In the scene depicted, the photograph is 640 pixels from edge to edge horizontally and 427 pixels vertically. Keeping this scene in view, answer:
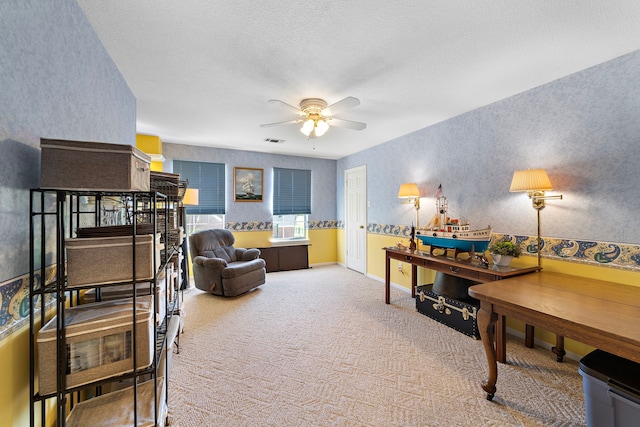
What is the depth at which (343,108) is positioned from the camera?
8.14ft

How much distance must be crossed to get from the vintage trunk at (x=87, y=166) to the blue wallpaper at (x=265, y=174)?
13.0 ft

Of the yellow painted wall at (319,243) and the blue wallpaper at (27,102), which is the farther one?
the yellow painted wall at (319,243)

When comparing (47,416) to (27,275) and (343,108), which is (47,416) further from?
(343,108)

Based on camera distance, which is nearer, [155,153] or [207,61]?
[207,61]

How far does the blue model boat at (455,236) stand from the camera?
2709 mm

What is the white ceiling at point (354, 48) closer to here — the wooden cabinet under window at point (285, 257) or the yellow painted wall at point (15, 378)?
the yellow painted wall at point (15, 378)

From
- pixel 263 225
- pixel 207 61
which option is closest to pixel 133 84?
pixel 207 61

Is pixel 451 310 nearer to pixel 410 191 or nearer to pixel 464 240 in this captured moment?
pixel 464 240

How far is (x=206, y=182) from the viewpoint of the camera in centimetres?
488

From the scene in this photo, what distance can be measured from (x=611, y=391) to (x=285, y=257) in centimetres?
461

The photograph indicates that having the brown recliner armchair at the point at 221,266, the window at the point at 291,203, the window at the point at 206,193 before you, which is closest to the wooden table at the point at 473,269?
the brown recliner armchair at the point at 221,266

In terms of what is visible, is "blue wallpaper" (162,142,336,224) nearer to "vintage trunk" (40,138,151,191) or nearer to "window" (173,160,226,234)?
"window" (173,160,226,234)

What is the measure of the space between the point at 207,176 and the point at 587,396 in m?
5.26

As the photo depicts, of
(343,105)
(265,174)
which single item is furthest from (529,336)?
(265,174)
